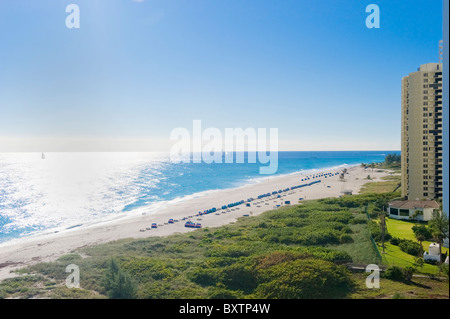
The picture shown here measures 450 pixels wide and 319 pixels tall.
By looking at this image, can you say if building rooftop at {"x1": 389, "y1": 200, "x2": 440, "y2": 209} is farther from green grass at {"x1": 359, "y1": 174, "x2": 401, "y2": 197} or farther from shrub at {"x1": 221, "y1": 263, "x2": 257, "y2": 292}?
shrub at {"x1": 221, "y1": 263, "x2": 257, "y2": 292}

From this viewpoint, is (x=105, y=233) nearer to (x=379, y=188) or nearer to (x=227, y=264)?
(x=227, y=264)

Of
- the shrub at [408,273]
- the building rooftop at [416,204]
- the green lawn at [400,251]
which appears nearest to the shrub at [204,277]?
the shrub at [408,273]

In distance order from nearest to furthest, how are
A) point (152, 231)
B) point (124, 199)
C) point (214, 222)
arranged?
1. point (152, 231)
2. point (214, 222)
3. point (124, 199)

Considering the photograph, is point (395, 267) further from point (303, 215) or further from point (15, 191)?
point (15, 191)

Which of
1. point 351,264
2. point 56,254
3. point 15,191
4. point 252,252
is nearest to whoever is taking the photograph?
point 351,264

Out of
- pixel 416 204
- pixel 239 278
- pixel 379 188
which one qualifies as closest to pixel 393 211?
pixel 416 204

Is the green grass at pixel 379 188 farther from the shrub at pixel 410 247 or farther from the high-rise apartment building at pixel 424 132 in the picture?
the shrub at pixel 410 247

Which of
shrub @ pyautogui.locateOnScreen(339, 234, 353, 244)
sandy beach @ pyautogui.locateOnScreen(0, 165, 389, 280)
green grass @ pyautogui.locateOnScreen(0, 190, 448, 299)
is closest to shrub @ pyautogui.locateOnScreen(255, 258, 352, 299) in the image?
green grass @ pyautogui.locateOnScreen(0, 190, 448, 299)
